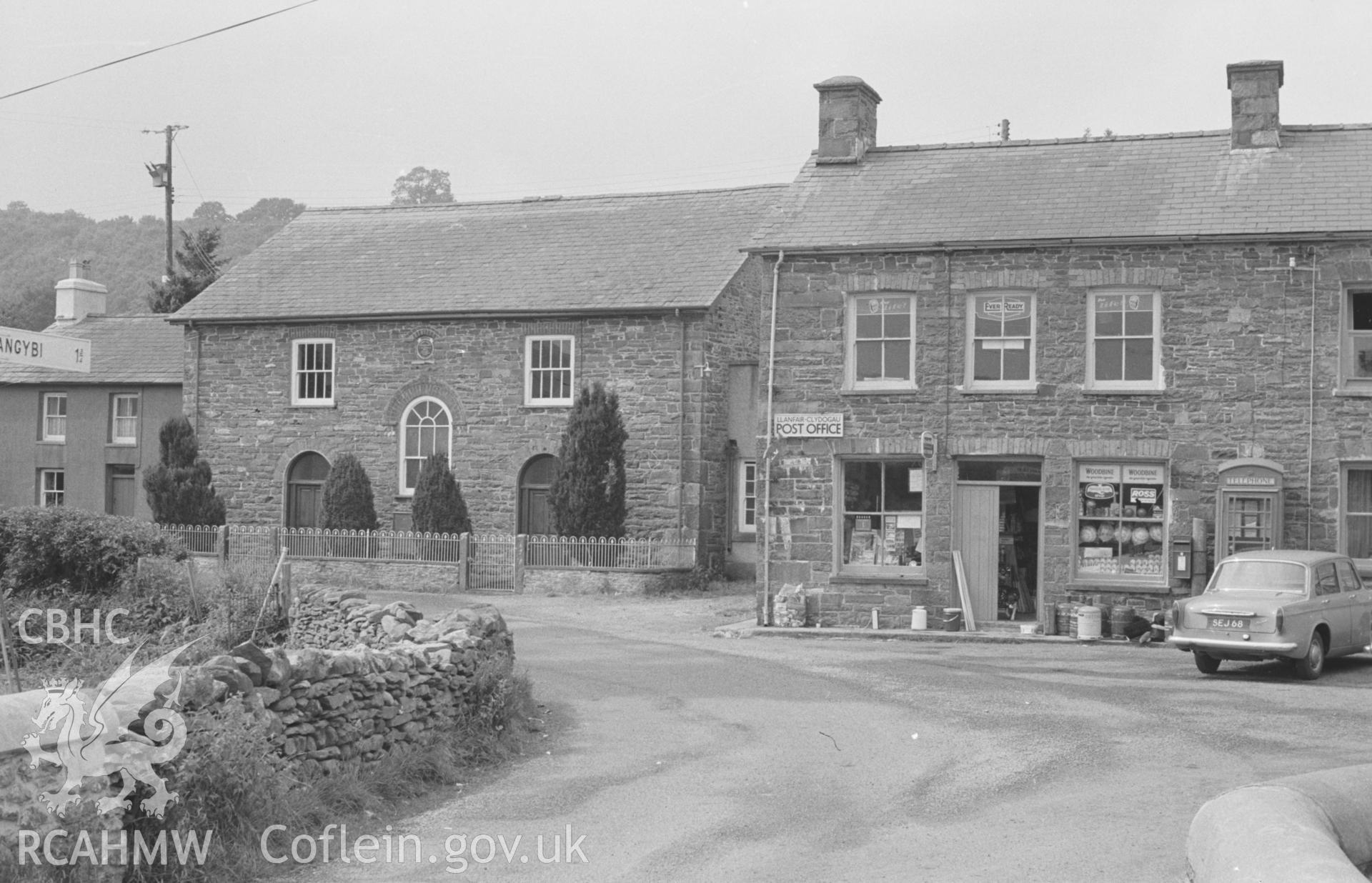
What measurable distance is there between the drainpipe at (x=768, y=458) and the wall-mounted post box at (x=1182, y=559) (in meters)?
6.45

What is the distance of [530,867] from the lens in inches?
337

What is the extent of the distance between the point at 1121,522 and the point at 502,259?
17.7 metres

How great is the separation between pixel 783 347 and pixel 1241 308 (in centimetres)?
724

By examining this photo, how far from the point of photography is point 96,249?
87562 millimetres

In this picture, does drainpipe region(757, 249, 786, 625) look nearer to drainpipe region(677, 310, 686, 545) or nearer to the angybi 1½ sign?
drainpipe region(677, 310, 686, 545)

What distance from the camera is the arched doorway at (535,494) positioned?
31.7 meters

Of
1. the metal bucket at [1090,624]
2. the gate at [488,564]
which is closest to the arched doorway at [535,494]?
the gate at [488,564]

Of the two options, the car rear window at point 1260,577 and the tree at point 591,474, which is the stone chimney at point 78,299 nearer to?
the tree at point 591,474

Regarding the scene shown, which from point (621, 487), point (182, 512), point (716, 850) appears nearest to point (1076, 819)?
point (716, 850)

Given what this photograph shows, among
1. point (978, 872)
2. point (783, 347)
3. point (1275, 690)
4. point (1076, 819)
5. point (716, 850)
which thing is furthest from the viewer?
point (783, 347)

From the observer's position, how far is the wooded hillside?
75.2 m

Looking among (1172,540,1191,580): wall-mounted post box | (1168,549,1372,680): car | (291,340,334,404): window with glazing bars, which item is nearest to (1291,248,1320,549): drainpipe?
(1172,540,1191,580): wall-mounted post box

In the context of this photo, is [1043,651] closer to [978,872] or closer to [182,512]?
[978,872]

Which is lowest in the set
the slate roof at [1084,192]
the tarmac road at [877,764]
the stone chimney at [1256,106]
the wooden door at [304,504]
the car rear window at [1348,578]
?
the tarmac road at [877,764]
